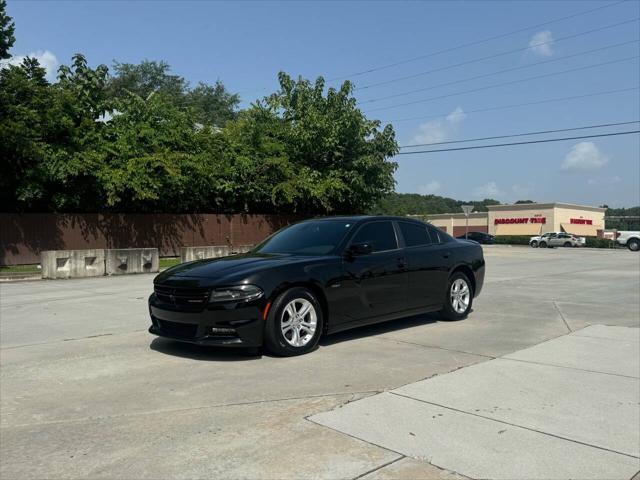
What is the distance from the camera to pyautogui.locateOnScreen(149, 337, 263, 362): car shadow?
6.32 metres

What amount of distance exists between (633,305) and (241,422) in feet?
30.4

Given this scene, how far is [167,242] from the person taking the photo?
28.1 m

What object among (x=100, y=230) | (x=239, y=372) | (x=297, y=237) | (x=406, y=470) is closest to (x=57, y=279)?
(x=100, y=230)

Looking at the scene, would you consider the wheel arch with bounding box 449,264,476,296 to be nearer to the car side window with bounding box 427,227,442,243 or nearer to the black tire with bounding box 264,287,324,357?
the car side window with bounding box 427,227,442,243

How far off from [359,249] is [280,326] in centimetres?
146

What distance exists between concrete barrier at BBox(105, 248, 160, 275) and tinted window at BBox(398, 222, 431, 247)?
12.8 metres

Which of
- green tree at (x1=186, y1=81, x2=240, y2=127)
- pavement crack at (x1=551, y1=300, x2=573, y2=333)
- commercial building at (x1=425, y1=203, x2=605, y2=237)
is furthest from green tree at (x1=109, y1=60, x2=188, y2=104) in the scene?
pavement crack at (x1=551, y1=300, x2=573, y2=333)

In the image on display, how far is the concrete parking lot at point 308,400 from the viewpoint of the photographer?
11.9 feet

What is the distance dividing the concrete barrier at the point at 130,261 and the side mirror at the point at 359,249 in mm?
13375

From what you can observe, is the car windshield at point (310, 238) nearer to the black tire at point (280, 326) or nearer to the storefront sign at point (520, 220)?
the black tire at point (280, 326)

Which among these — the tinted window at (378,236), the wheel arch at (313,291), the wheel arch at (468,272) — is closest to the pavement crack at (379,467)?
the wheel arch at (313,291)

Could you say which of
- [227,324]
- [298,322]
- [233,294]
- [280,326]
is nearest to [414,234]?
[298,322]

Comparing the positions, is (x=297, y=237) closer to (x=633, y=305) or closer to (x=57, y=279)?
(x=633, y=305)

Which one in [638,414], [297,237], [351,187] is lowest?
[638,414]
